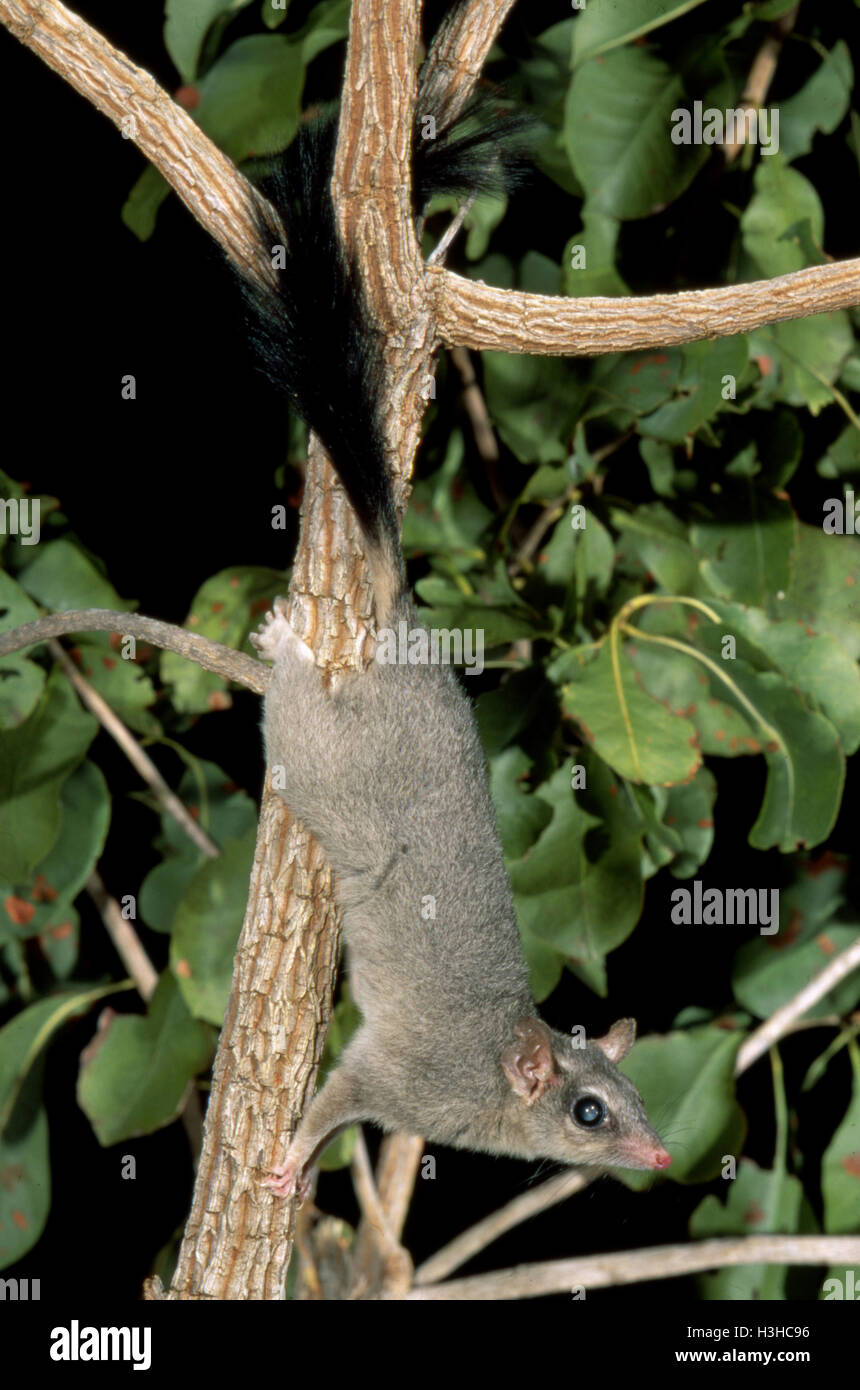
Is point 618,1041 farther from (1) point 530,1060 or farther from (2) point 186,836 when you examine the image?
(2) point 186,836

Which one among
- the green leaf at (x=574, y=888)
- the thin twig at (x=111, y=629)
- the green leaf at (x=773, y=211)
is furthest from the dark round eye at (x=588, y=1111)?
the green leaf at (x=773, y=211)

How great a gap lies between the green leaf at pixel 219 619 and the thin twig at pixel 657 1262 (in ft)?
3.63

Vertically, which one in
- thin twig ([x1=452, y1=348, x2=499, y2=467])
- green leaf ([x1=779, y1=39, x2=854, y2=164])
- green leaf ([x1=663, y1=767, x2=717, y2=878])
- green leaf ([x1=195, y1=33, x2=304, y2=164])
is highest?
green leaf ([x1=779, y1=39, x2=854, y2=164])

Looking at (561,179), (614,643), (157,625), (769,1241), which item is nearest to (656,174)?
(561,179)

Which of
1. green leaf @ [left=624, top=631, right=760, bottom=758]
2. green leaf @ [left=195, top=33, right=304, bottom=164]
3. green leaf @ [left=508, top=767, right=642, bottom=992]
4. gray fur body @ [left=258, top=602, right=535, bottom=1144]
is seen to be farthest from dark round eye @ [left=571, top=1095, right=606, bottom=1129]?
green leaf @ [left=195, top=33, right=304, bottom=164]

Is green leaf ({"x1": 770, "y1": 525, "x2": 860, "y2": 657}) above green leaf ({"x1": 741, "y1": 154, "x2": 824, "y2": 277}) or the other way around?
the other way around

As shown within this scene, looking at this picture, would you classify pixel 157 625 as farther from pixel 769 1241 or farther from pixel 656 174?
pixel 769 1241

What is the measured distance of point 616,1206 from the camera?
8.36 feet

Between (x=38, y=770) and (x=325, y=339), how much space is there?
2.88 ft

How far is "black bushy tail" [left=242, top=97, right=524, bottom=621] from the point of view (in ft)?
5.02

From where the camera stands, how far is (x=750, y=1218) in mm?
2436

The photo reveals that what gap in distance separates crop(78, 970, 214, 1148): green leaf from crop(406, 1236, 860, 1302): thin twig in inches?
21.6

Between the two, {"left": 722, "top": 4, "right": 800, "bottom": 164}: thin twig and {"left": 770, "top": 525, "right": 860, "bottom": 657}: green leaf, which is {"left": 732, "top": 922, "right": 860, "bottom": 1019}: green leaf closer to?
{"left": 770, "top": 525, "right": 860, "bottom": 657}: green leaf

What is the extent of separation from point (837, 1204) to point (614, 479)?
1544 millimetres
